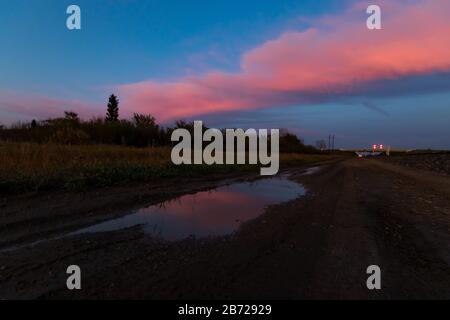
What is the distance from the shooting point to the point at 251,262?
3.86m

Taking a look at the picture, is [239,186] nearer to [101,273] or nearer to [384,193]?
[384,193]

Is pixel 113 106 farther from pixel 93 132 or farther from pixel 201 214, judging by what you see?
pixel 201 214

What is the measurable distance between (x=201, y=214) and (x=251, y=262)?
2.84 m

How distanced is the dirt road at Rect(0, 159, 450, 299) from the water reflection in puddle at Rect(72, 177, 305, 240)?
354 mm

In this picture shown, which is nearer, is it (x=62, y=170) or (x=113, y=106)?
(x=62, y=170)

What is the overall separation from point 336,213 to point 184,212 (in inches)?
124

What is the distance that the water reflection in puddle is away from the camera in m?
5.29

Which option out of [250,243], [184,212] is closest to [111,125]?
[184,212]

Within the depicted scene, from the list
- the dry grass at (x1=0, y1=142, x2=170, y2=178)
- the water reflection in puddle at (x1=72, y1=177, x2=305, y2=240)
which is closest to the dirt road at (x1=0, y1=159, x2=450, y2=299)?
the water reflection in puddle at (x1=72, y1=177, x2=305, y2=240)

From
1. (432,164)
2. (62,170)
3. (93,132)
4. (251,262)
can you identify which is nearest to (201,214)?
(251,262)

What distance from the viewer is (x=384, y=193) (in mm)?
10227

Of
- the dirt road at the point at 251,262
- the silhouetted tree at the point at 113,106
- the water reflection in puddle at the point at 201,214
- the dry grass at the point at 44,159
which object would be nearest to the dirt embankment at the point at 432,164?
the water reflection in puddle at the point at 201,214

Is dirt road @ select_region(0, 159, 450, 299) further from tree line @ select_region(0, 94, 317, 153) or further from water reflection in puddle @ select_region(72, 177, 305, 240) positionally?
tree line @ select_region(0, 94, 317, 153)

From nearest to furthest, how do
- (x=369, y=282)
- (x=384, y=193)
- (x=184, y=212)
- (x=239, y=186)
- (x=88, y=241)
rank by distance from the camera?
(x=369, y=282)
(x=88, y=241)
(x=184, y=212)
(x=384, y=193)
(x=239, y=186)
